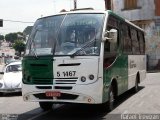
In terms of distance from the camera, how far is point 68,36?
10.8 meters

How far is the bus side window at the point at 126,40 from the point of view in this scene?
→ 13695 mm

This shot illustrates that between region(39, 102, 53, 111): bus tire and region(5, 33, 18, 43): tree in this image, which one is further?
region(5, 33, 18, 43): tree

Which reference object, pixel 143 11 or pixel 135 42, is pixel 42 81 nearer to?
pixel 135 42

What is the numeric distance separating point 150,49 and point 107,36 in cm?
2604

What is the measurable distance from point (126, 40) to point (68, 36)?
12.7 feet

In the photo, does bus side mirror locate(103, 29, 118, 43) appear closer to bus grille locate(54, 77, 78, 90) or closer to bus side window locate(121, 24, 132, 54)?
bus grille locate(54, 77, 78, 90)

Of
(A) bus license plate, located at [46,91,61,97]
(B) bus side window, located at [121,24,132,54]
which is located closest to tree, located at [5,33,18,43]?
(B) bus side window, located at [121,24,132,54]

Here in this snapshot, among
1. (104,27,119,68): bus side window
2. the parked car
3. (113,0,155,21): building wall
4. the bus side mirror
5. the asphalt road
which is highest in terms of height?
(113,0,155,21): building wall

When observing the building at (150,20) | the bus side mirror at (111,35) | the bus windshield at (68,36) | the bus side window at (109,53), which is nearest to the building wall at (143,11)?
the building at (150,20)

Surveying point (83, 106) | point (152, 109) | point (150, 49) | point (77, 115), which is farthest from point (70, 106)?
point (150, 49)

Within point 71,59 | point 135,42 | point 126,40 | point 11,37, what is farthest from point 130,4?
point 11,37

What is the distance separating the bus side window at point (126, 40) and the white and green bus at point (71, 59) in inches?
73.9

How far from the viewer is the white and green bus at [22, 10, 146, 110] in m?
10.2

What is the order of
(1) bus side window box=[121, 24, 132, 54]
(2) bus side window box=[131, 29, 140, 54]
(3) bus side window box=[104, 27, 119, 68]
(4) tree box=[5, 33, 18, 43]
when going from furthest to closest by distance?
(4) tree box=[5, 33, 18, 43] → (2) bus side window box=[131, 29, 140, 54] → (1) bus side window box=[121, 24, 132, 54] → (3) bus side window box=[104, 27, 119, 68]
